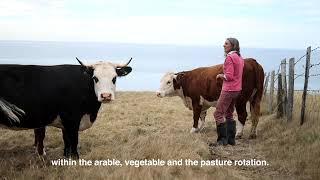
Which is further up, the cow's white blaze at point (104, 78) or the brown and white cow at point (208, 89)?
the cow's white blaze at point (104, 78)

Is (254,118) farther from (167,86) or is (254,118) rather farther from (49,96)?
(49,96)

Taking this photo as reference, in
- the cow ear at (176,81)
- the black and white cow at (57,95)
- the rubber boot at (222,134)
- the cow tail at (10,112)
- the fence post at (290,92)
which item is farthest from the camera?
the cow ear at (176,81)

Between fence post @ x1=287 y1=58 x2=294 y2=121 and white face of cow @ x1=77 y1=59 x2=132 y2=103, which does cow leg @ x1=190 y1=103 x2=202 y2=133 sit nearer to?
fence post @ x1=287 y1=58 x2=294 y2=121

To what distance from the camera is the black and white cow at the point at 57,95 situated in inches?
320

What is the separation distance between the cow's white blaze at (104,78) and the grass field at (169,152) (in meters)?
1.01

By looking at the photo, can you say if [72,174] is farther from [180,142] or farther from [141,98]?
[141,98]

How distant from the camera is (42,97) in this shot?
8.28 m

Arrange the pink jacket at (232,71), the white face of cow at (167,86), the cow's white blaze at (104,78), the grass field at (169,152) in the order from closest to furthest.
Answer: the grass field at (169,152), the cow's white blaze at (104,78), the pink jacket at (232,71), the white face of cow at (167,86)

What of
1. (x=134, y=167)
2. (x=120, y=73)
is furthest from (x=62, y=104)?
(x=134, y=167)

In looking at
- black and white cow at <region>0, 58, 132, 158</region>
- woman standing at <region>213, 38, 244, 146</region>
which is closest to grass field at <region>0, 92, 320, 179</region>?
woman standing at <region>213, 38, 244, 146</region>

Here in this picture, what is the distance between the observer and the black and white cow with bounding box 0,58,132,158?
26.7ft

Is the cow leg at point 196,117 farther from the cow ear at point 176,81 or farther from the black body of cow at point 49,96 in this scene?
the black body of cow at point 49,96

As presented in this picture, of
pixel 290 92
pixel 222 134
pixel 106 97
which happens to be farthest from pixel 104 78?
pixel 290 92

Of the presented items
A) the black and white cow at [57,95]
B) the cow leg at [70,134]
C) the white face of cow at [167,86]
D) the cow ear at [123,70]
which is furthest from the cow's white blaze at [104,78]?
the white face of cow at [167,86]
